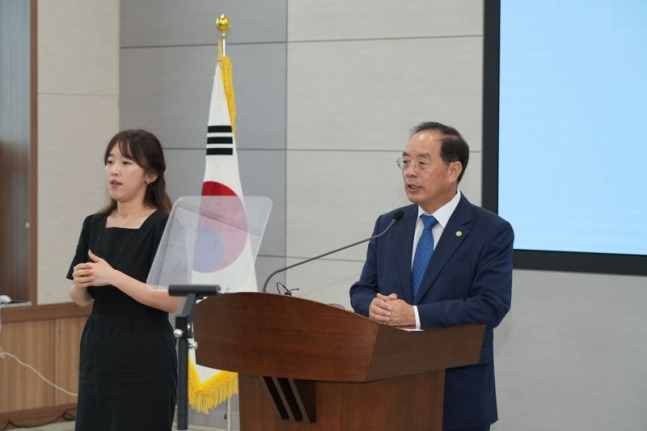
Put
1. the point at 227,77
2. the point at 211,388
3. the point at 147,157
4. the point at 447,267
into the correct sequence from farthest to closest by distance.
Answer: the point at 227,77, the point at 211,388, the point at 147,157, the point at 447,267

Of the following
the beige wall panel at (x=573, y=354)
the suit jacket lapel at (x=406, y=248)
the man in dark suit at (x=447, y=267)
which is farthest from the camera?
the beige wall panel at (x=573, y=354)

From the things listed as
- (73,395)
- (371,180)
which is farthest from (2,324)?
(371,180)

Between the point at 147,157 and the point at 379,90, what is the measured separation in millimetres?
2421

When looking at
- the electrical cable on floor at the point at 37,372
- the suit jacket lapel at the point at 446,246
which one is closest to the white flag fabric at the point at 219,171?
the electrical cable on floor at the point at 37,372

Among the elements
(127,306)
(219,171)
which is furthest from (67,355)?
(127,306)

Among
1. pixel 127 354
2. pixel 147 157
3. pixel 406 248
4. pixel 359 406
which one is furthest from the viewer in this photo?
pixel 147 157

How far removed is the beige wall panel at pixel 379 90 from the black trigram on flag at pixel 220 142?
575 millimetres

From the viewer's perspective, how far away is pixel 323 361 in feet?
8.00

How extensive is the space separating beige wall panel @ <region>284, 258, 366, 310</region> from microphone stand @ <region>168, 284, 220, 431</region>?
3.22 metres

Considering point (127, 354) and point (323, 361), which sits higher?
point (323, 361)

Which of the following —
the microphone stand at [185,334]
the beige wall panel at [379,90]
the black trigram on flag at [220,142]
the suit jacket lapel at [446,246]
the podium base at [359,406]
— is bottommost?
the podium base at [359,406]

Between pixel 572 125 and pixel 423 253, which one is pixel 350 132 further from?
pixel 423 253

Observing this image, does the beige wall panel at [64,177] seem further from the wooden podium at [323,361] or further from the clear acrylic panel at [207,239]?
the clear acrylic panel at [207,239]

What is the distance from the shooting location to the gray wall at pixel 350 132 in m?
4.95
